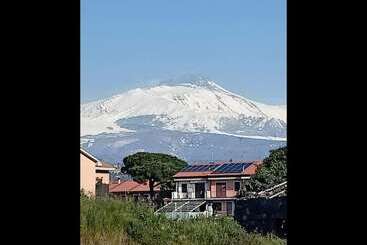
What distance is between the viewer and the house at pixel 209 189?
411 cm

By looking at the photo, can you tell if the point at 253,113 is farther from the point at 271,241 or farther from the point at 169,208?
the point at 271,241

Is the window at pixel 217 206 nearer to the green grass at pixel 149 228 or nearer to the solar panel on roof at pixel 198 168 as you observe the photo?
the green grass at pixel 149 228

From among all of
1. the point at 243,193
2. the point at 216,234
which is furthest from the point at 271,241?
the point at 216,234

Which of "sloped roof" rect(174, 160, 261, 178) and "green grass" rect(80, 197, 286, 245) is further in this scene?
"sloped roof" rect(174, 160, 261, 178)

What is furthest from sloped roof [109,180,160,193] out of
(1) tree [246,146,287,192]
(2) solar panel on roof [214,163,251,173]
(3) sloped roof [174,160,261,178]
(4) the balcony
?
(1) tree [246,146,287,192]

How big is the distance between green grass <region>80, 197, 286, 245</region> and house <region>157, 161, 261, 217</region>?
9cm

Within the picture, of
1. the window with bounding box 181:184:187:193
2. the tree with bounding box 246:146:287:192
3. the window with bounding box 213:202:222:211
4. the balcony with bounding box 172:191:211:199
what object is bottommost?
the window with bounding box 213:202:222:211

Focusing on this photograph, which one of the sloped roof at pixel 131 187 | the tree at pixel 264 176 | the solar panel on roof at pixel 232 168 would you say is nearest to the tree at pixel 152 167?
the sloped roof at pixel 131 187

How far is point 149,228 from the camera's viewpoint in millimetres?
4492

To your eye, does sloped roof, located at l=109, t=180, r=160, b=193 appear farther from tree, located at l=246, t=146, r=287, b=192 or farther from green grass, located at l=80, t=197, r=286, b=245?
tree, located at l=246, t=146, r=287, b=192

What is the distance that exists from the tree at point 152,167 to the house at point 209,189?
0.31 ft

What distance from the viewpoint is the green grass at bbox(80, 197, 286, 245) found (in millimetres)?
4203
